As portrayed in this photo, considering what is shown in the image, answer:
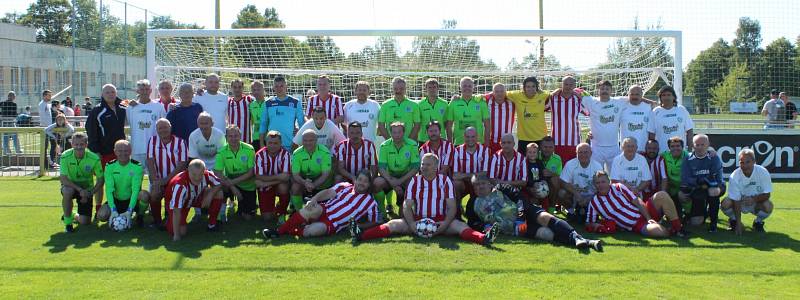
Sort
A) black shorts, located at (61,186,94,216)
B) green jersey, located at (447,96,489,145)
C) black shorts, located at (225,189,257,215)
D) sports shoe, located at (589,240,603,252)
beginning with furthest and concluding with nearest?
green jersey, located at (447,96,489,145), black shorts, located at (225,189,257,215), black shorts, located at (61,186,94,216), sports shoe, located at (589,240,603,252)

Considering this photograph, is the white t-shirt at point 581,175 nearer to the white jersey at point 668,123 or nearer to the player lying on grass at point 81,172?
the white jersey at point 668,123

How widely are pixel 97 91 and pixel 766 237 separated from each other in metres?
20.3

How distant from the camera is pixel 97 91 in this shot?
2081cm

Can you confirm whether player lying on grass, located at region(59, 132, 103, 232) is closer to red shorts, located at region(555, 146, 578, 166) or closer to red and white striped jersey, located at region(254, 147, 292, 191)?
red and white striped jersey, located at region(254, 147, 292, 191)

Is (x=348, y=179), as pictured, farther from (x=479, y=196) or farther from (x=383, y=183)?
(x=479, y=196)

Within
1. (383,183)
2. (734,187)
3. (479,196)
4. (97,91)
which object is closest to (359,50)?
(383,183)

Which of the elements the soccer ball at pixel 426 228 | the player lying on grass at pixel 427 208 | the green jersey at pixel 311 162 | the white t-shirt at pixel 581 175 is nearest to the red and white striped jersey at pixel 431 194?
the player lying on grass at pixel 427 208

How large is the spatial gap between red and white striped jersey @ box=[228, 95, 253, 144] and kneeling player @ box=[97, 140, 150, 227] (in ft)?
4.85

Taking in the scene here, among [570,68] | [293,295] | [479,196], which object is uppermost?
[570,68]

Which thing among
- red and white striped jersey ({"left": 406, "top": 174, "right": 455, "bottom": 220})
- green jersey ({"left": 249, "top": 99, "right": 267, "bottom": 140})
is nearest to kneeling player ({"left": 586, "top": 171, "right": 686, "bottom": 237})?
red and white striped jersey ({"left": 406, "top": 174, "right": 455, "bottom": 220})

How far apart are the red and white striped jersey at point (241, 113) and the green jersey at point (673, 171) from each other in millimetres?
4753

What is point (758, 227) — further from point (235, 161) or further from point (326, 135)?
point (235, 161)

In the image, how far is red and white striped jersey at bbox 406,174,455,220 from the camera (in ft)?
19.2

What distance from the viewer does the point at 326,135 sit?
7.05 metres
